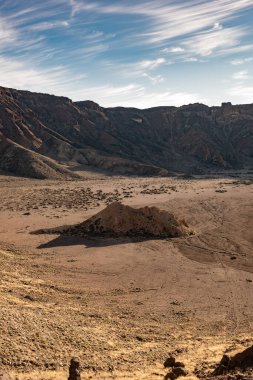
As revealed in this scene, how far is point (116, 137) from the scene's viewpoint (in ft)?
339

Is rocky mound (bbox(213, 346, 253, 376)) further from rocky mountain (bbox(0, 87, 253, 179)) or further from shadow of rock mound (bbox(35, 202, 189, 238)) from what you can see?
rocky mountain (bbox(0, 87, 253, 179))

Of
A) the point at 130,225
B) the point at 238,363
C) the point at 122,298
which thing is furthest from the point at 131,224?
the point at 238,363

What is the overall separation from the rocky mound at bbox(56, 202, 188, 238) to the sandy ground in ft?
3.56

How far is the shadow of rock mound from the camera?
92.5 feet

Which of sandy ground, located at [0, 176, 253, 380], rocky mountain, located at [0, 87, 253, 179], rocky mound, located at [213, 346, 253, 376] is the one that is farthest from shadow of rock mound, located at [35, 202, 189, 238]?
rocky mountain, located at [0, 87, 253, 179]

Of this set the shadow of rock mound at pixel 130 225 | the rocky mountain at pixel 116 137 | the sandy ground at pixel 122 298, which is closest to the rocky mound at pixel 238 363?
the sandy ground at pixel 122 298

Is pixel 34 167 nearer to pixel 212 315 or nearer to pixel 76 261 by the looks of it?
pixel 76 261

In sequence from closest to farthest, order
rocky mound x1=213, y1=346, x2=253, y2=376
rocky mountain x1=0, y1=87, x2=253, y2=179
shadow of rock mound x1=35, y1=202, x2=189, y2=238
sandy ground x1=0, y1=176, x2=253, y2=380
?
rocky mound x1=213, y1=346, x2=253, y2=376
sandy ground x1=0, y1=176, x2=253, y2=380
shadow of rock mound x1=35, y1=202, x2=189, y2=238
rocky mountain x1=0, y1=87, x2=253, y2=179

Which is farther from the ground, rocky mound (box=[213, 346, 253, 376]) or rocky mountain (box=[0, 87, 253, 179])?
rocky mountain (box=[0, 87, 253, 179])

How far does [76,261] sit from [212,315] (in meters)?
8.94

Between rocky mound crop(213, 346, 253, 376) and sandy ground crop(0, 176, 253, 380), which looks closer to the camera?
rocky mound crop(213, 346, 253, 376)

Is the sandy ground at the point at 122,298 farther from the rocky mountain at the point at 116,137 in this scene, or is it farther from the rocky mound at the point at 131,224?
the rocky mountain at the point at 116,137

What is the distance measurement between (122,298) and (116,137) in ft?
285

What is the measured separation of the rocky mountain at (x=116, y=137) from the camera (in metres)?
80.4
